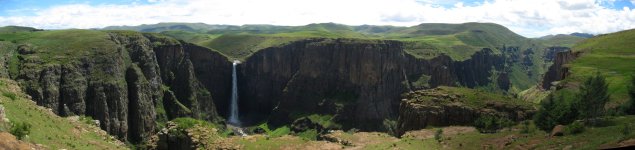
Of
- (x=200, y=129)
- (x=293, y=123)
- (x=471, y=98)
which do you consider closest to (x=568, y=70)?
(x=471, y=98)

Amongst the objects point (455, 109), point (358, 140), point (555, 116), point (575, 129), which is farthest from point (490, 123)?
point (575, 129)

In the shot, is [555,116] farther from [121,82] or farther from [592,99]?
[121,82]

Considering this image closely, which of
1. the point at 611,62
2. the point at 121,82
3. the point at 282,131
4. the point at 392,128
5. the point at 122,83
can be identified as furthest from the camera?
the point at 282,131

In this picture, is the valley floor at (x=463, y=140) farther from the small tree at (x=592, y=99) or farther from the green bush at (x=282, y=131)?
the green bush at (x=282, y=131)

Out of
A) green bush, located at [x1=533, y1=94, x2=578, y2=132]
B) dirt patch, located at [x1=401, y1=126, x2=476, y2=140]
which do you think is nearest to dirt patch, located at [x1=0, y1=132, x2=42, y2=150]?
dirt patch, located at [x1=401, y1=126, x2=476, y2=140]

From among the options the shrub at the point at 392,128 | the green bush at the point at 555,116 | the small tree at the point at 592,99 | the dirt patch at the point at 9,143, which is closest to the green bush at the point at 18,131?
the dirt patch at the point at 9,143

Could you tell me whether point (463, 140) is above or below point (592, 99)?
below

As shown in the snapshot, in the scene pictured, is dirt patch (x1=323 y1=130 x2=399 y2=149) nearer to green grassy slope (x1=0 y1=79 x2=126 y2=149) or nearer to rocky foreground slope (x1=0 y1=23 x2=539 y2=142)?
green grassy slope (x1=0 y1=79 x2=126 y2=149)
